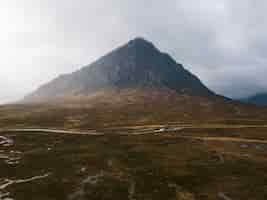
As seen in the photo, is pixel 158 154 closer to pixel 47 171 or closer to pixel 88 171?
pixel 88 171

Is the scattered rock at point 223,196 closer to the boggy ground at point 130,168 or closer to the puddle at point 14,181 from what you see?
the boggy ground at point 130,168

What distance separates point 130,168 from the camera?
7069cm

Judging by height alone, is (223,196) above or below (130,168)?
below

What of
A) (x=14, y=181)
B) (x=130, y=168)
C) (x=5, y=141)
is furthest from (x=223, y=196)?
(x=5, y=141)

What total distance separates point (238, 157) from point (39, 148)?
189 ft

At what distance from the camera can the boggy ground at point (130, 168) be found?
175 feet

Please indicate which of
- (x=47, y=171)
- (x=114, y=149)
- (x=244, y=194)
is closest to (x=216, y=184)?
(x=244, y=194)

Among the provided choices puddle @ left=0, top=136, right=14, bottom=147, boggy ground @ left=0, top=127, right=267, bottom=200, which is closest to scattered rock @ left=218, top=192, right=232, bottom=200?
boggy ground @ left=0, top=127, right=267, bottom=200

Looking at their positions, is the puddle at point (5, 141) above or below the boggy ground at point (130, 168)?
above

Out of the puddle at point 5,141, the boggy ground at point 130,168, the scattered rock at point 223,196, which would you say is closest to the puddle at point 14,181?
the boggy ground at point 130,168

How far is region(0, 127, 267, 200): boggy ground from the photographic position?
53312 mm

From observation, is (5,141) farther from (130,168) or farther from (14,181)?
(130,168)

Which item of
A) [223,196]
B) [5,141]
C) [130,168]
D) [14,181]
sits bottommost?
[223,196]

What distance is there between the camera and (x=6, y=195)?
50375 mm
